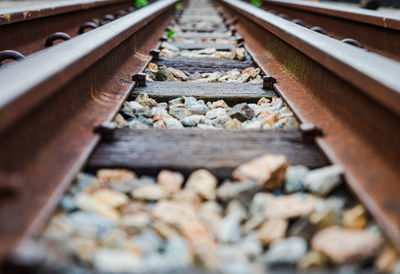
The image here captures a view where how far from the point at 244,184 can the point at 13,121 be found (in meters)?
0.70

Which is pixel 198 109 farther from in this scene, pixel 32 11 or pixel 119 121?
pixel 32 11

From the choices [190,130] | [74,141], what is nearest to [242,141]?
[190,130]

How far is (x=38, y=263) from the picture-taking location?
0.88 metres

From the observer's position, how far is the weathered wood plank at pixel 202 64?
3102mm

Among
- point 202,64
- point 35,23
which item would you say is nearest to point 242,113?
point 202,64

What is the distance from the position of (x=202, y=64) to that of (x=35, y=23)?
1.43 metres

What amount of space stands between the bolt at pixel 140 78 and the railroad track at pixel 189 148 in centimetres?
10

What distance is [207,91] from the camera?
2.37 meters

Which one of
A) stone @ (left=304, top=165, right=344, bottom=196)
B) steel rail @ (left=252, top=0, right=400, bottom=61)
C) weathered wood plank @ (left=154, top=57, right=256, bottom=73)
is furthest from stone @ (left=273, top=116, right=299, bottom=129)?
steel rail @ (left=252, top=0, right=400, bottom=61)

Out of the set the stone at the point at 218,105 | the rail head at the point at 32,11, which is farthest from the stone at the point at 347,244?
the rail head at the point at 32,11

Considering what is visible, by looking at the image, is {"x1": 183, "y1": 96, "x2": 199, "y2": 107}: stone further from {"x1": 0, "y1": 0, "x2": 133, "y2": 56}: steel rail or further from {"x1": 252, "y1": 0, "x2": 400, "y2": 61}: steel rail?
{"x1": 252, "y1": 0, "x2": 400, "y2": 61}: steel rail

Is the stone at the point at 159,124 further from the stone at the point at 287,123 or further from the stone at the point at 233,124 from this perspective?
the stone at the point at 287,123

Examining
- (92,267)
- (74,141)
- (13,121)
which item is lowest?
(92,267)

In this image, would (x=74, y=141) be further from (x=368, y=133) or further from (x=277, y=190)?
(x=368, y=133)
